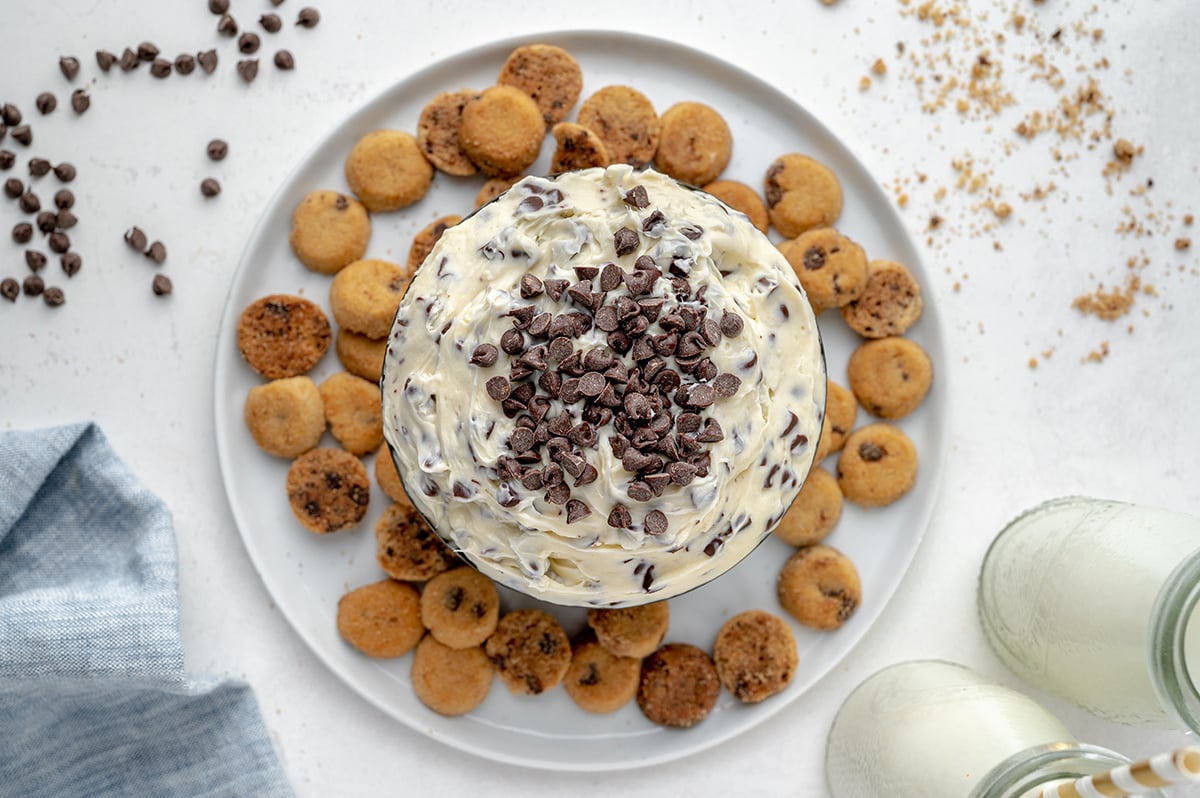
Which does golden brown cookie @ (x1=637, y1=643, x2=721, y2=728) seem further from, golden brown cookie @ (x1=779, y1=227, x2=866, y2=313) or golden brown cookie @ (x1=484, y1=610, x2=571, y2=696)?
golden brown cookie @ (x1=779, y1=227, x2=866, y2=313)

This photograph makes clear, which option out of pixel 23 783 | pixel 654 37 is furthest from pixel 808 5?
pixel 23 783

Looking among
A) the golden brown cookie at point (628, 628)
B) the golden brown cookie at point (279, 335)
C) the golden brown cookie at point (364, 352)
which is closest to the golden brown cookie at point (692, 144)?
the golden brown cookie at point (364, 352)

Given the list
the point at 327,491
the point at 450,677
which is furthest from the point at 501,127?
the point at 450,677

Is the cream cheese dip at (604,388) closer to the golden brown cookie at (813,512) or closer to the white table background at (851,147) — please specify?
the golden brown cookie at (813,512)

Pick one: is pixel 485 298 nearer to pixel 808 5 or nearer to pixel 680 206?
pixel 680 206

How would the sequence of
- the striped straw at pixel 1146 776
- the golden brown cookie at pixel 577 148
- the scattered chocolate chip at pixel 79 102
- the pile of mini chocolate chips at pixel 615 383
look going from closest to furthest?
1. the striped straw at pixel 1146 776
2. the pile of mini chocolate chips at pixel 615 383
3. the golden brown cookie at pixel 577 148
4. the scattered chocolate chip at pixel 79 102
